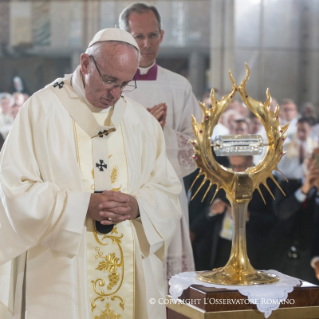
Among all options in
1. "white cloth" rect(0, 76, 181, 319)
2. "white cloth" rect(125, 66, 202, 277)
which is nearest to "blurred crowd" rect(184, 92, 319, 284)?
"white cloth" rect(125, 66, 202, 277)

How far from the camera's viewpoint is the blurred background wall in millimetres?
11250

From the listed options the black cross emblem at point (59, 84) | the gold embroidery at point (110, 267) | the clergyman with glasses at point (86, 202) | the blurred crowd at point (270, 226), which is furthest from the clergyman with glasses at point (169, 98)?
the blurred crowd at point (270, 226)

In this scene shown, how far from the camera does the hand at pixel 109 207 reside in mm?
2797

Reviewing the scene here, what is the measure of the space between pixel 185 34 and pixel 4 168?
9.00 metres

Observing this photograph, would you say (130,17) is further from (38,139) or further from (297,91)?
(297,91)

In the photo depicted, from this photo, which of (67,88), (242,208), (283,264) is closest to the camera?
(242,208)

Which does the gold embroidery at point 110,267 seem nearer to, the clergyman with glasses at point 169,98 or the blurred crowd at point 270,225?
the clergyman with glasses at point 169,98

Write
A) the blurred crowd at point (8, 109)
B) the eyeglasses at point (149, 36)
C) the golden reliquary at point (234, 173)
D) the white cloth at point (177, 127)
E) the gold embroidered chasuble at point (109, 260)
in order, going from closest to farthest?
the golden reliquary at point (234, 173)
the gold embroidered chasuble at point (109, 260)
the eyeglasses at point (149, 36)
the white cloth at point (177, 127)
the blurred crowd at point (8, 109)

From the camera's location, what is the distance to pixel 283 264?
583cm

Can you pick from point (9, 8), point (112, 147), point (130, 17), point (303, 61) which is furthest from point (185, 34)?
point (112, 147)

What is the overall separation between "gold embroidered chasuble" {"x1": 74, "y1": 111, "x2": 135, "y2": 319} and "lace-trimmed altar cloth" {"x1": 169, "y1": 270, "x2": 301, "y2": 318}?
0.59m

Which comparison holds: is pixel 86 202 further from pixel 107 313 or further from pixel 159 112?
pixel 159 112

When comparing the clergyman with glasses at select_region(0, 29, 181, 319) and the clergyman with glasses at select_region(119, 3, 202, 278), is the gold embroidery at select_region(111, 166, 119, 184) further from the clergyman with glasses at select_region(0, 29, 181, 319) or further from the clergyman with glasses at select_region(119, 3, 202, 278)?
the clergyman with glasses at select_region(119, 3, 202, 278)

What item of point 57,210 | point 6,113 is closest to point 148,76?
point 57,210
